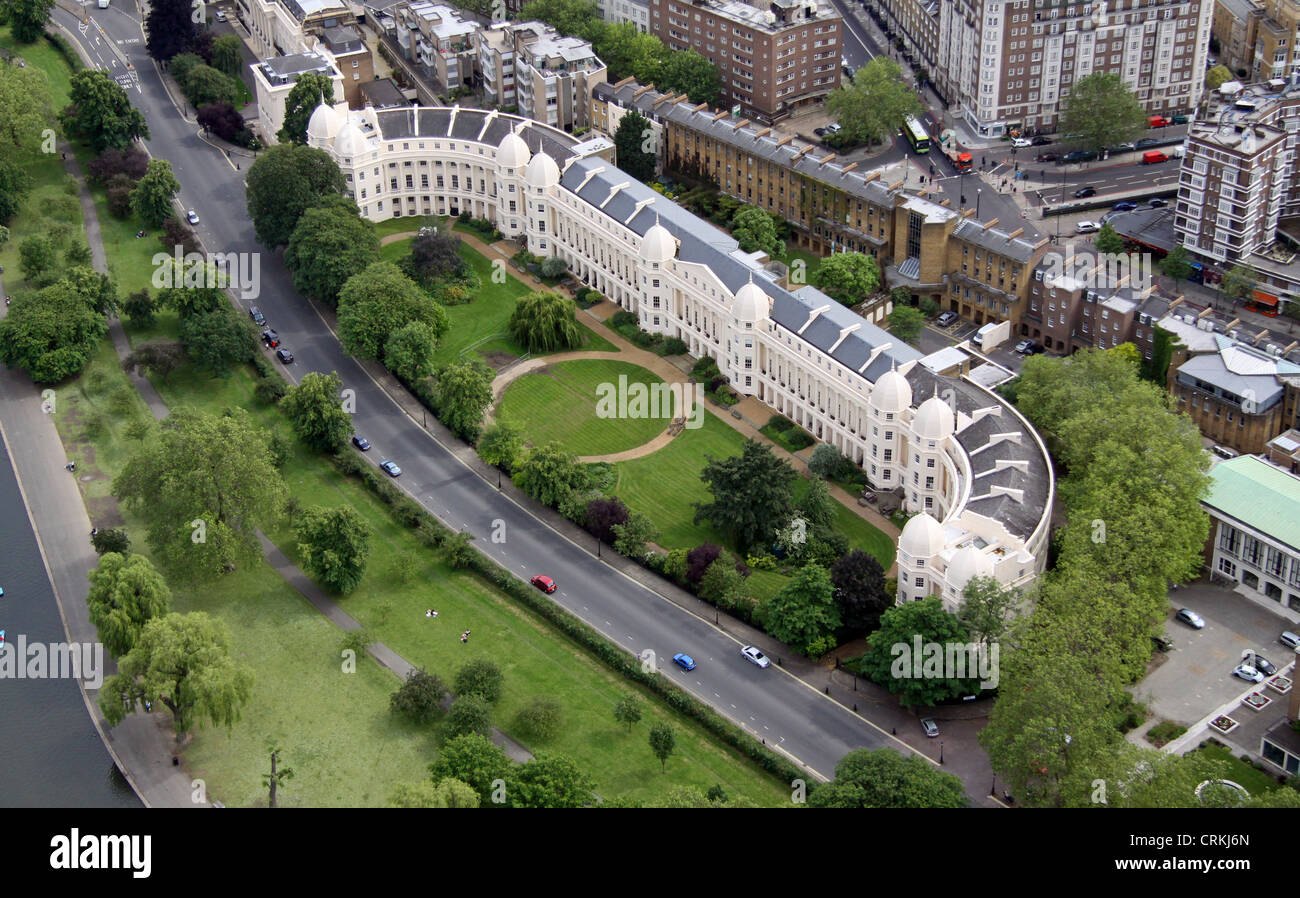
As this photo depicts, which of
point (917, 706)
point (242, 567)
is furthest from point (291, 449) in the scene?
point (917, 706)

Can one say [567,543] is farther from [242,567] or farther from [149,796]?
[149,796]

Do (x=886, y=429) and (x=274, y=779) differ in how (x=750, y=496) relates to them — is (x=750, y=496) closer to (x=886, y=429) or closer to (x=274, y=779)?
(x=886, y=429)

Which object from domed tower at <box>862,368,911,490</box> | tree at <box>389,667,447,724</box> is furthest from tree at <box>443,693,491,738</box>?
domed tower at <box>862,368,911,490</box>

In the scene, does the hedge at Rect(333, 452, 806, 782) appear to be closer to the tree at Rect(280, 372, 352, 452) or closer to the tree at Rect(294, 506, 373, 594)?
the tree at Rect(280, 372, 352, 452)

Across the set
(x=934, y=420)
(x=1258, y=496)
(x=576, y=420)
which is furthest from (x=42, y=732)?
(x=1258, y=496)

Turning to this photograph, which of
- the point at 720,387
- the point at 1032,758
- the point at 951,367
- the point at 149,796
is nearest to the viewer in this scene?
the point at 1032,758

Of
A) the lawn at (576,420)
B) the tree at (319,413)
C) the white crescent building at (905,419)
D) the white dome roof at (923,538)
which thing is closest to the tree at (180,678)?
the tree at (319,413)
